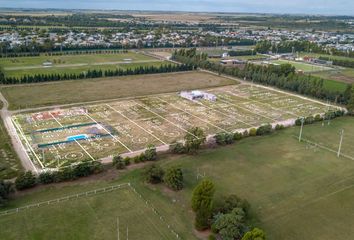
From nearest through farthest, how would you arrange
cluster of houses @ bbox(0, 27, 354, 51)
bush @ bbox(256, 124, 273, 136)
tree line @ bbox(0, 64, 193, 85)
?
bush @ bbox(256, 124, 273, 136), tree line @ bbox(0, 64, 193, 85), cluster of houses @ bbox(0, 27, 354, 51)

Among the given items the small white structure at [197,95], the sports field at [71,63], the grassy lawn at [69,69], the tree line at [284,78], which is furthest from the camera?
the sports field at [71,63]

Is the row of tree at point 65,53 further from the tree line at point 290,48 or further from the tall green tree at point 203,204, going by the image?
the tall green tree at point 203,204

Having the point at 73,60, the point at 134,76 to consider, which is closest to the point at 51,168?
the point at 134,76

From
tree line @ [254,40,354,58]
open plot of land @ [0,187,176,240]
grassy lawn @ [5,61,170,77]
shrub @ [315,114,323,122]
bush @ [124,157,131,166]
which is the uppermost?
tree line @ [254,40,354,58]

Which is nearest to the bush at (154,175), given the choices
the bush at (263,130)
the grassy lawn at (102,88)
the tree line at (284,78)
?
the bush at (263,130)

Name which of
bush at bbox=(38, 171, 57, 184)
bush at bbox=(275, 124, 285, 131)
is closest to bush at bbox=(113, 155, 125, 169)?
bush at bbox=(38, 171, 57, 184)

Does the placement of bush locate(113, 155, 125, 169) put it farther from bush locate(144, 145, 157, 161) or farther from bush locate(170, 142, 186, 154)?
bush locate(170, 142, 186, 154)

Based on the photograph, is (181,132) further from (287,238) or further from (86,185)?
(287,238)
